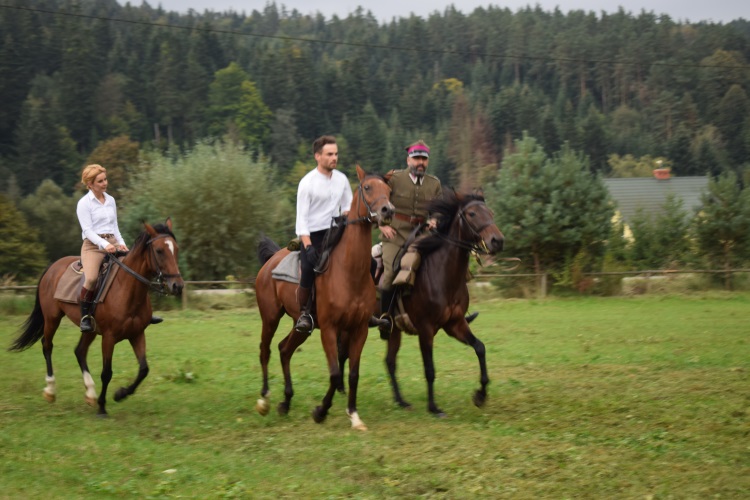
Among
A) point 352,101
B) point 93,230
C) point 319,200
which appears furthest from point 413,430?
point 352,101

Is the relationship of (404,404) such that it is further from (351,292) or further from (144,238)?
(144,238)

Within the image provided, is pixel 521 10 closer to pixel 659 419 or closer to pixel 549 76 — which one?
pixel 549 76

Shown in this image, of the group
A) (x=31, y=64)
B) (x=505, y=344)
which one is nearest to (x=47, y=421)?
(x=505, y=344)

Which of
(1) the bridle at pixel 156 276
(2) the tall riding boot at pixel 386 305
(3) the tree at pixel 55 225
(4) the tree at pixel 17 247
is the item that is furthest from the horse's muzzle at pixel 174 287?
(3) the tree at pixel 55 225

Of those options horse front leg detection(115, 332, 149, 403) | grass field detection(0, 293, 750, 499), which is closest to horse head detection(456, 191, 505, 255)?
grass field detection(0, 293, 750, 499)

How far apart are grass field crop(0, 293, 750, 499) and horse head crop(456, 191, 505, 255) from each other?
1984 millimetres

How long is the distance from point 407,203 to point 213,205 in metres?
26.8

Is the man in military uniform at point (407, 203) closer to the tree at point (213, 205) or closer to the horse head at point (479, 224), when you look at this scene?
the horse head at point (479, 224)

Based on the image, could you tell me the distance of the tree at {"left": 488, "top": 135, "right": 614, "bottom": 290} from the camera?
2938cm

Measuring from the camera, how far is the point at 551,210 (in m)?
29.2

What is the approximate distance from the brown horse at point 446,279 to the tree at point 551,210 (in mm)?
18734

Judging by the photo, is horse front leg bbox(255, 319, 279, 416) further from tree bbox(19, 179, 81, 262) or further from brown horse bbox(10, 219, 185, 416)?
tree bbox(19, 179, 81, 262)

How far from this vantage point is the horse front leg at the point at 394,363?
11.2 m

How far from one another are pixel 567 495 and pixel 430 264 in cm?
450
